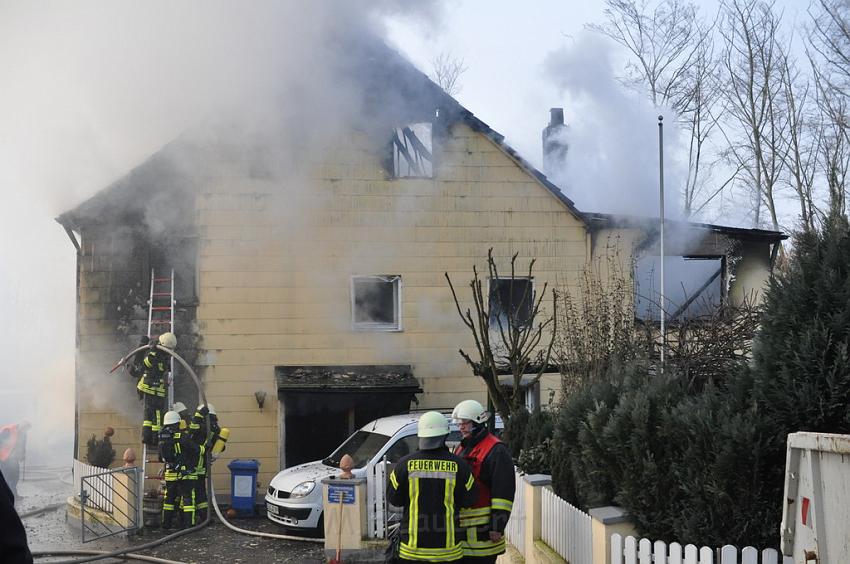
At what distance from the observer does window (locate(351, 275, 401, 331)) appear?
51.7ft

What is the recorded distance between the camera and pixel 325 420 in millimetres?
15422

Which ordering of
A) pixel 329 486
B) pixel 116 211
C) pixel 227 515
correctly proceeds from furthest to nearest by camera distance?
pixel 116 211, pixel 227 515, pixel 329 486

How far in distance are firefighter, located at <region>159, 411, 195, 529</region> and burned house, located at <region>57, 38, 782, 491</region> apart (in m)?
2.80

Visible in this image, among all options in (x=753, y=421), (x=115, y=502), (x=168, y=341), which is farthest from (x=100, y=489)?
(x=753, y=421)

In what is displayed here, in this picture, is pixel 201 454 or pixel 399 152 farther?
pixel 399 152

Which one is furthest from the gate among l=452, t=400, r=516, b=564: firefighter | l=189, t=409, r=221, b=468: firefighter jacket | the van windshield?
l=452, t=400, r=516, b=564: firefighter

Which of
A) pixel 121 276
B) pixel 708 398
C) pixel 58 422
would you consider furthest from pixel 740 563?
pixel 58 422

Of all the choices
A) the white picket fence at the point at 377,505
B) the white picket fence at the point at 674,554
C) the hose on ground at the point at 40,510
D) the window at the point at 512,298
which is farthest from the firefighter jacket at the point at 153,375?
the white picket fence at the point at 674,554

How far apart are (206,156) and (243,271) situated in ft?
6.63

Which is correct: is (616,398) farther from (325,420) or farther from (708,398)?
(325,420)

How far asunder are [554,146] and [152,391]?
29.1ft

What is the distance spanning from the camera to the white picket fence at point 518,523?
854cm

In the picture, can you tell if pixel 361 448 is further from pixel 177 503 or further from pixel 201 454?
pixel 177 503

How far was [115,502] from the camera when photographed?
12117mm
